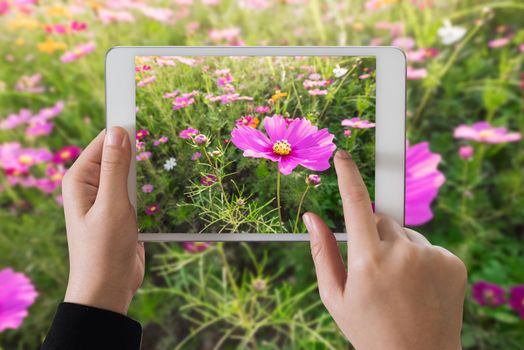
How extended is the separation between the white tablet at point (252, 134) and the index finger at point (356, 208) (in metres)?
0.12

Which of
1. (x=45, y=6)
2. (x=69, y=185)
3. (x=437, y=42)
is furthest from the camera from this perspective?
(x=45, y=6)

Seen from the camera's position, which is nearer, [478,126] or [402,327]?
[402,327]

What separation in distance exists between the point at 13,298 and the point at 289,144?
0.54 m

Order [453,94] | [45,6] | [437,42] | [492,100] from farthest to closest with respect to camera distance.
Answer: [45,6]
[437,42]
[453,94]
[492,100]

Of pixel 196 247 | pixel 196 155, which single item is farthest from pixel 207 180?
pixel 196 247

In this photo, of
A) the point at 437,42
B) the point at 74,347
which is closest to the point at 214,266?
the point at 74,347

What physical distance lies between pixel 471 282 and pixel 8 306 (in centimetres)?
73

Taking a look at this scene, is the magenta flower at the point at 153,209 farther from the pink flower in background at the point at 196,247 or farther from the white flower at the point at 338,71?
the pink flower in background at the point at 196,247

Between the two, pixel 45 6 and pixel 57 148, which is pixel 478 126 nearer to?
pixel 57 148

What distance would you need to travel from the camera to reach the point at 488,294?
37.5 inches

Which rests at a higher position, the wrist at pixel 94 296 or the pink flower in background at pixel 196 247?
the wrist at pixel 94 296

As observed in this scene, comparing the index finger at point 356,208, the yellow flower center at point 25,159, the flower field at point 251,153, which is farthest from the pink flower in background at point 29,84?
the index finger at point 356,208

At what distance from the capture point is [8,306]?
2.88 ft

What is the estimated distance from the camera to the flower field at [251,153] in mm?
610
